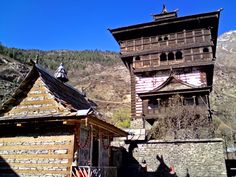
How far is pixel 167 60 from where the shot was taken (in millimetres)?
24328

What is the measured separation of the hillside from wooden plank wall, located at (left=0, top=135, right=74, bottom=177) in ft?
41.3

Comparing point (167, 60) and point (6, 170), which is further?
point (167, 60)

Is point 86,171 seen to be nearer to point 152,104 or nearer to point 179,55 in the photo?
point 152,104

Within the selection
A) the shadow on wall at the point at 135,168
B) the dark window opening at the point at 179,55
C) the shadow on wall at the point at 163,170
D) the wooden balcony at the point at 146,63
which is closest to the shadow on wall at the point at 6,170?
the shadow on wall at the point at 135,168

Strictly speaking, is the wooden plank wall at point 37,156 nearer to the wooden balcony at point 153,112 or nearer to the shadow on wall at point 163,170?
the shadow on wall at point 163,170

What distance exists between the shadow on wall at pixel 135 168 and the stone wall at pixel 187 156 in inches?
5.8

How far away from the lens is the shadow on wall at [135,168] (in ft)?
49.2

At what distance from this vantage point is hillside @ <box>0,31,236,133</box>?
33.5 meters

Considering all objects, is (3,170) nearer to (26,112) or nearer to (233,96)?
(26,112)

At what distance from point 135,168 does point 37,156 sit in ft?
25.8

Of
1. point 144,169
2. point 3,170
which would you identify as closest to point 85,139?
point 3,170

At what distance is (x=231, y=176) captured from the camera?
1666 cm

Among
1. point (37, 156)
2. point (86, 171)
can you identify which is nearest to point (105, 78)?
point (37, 156)

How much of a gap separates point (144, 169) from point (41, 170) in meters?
7.95
